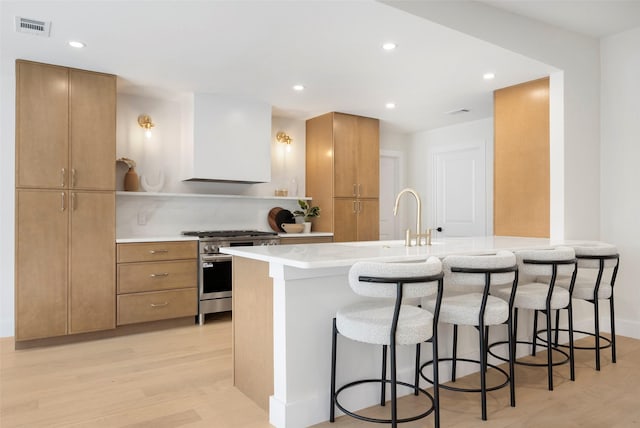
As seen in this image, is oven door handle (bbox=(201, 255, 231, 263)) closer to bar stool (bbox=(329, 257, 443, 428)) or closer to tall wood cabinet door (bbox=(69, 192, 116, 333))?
tall wood cabinet door (bbox=(69, 192, 116, 333))

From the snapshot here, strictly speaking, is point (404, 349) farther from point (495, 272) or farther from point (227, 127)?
point (227, 127)

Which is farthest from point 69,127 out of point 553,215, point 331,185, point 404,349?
point 553,215

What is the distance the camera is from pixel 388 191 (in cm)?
650

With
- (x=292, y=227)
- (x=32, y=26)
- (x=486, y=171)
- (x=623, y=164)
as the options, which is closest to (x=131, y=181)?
(x=32, y=26)

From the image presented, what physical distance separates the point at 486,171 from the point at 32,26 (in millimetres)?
4908

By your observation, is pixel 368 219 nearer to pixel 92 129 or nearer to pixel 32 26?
pixel 92 129

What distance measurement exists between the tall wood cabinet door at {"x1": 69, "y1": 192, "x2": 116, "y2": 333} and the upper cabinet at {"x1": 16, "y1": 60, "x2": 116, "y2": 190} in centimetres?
16

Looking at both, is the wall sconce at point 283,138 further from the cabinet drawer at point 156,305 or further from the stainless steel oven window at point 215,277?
the cabinet drawer at point 156,305

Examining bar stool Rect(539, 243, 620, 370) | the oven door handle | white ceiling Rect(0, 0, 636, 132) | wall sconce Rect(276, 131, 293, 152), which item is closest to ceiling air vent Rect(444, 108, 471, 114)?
white ceiling Rect(0, 0, 636, 132)

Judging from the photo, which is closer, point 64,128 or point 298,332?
point 298,332

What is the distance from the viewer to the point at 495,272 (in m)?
2.15

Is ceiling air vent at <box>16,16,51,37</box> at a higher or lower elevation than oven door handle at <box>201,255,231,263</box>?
higher

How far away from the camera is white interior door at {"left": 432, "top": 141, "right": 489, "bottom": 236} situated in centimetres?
557

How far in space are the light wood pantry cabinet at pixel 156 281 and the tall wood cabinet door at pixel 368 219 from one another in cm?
216
